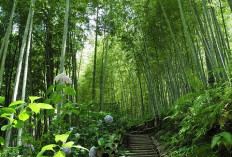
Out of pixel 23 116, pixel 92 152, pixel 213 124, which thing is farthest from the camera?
pixel 92 152

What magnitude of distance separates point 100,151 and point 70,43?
5.10m

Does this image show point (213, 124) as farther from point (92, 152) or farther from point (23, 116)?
point (23, 116)

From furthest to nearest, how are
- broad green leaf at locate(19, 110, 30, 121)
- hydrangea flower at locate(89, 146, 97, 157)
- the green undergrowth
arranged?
hydrangea flower at locate(89, 146, 97, 157), the green undergrowth, broad green leaf at locate(19, 110, 30, 121)

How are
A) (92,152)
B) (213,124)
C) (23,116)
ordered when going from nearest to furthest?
(23,116)
(213,124)
(92,152)

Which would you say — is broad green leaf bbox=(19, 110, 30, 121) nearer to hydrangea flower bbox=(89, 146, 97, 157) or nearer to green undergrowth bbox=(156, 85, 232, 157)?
green undergrowth bbox=(156, 85, 232, 157)

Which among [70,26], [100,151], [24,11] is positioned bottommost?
[100,151]

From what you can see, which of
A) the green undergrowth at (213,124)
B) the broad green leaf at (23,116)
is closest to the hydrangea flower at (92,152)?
the green undergrowth at (213,124)

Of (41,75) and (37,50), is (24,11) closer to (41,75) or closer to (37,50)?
(37,50)

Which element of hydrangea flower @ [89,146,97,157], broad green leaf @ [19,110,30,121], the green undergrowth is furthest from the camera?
hydrangea flower @ [89,146,97,157]

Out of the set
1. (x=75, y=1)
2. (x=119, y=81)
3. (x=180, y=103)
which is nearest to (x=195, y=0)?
(x=75, y=1)

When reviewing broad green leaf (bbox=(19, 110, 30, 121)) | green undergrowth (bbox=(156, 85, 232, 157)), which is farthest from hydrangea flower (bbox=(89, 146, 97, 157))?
broad green leaf (bbox=(19, 110, 30, 121))

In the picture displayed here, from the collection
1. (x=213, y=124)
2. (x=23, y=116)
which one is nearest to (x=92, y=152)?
(x=213, y=124)

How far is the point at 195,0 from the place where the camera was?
17.4ft

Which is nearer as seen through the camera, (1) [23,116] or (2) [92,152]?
(1) [23,116]
